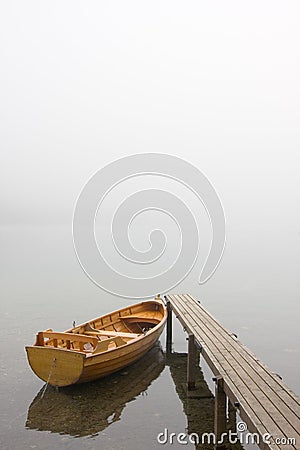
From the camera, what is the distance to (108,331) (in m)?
13.6

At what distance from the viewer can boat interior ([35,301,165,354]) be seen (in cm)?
1067

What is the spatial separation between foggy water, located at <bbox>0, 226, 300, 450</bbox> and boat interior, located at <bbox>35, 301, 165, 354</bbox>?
0.99 metres

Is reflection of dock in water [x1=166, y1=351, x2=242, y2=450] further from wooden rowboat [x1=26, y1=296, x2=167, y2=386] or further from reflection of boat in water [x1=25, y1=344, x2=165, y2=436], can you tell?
wooden rowboat [x1=26, y1=296, x2=167, y2=386]

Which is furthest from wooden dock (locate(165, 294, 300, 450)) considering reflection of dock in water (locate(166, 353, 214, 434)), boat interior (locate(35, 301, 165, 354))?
boat interior (locate(35, 301, 165, 354))

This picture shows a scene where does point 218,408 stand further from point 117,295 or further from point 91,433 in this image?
point 117,295

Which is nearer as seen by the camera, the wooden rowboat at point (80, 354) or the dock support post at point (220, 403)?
the dock support post at point (220, 403)

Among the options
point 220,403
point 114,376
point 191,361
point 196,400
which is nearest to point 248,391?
point 220,403

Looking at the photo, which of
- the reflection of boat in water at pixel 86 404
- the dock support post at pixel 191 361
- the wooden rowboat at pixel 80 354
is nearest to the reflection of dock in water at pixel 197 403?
the dock support post at pixel 191 361

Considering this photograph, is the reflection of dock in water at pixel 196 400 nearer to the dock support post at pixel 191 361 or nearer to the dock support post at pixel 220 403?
the dock support post at pixel 191 361

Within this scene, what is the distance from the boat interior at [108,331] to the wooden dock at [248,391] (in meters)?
2.10

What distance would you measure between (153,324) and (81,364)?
5.34 m

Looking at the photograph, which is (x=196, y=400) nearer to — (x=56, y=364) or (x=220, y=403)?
(x=220, y=403)

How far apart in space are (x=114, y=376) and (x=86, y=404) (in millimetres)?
1794

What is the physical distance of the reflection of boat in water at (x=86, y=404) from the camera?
29.7ft
